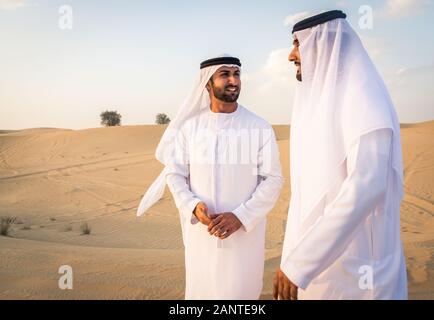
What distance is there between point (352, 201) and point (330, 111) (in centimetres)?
45

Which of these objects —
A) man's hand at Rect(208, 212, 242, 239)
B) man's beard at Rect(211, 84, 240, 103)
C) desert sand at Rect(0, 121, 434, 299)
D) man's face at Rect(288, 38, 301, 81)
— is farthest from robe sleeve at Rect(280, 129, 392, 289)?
desert sand at Rect(0, 121, 434, 299)

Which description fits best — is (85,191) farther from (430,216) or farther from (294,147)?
(294,147)

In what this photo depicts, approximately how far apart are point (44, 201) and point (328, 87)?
40.0 feet

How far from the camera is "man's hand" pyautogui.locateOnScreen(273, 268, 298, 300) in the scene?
6.18 feet

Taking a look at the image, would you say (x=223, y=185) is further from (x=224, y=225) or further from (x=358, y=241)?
(x=358, y=241)

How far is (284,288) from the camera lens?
6.28 ft

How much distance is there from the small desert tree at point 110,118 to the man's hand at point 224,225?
45.2 meters

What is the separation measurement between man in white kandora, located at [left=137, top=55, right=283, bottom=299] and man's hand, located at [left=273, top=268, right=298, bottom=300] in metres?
1.22

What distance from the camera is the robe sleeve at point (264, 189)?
3275 millimetres

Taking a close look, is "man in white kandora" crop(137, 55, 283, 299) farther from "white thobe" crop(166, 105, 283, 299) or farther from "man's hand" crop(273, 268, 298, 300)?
"man's hand" crop(273, 268, 298, 300)

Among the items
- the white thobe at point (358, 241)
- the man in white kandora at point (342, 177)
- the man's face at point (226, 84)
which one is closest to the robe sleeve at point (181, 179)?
the man's face at point (226, 84)

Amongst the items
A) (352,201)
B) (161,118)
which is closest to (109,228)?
(352,201)

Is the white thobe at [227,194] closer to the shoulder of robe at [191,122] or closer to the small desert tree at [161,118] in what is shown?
the shoulder of robe at [191,122]
